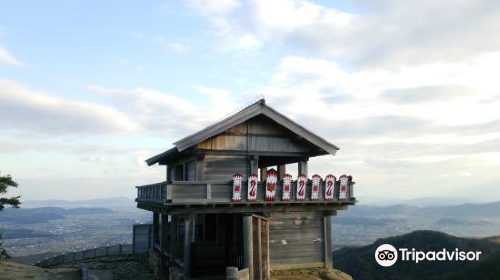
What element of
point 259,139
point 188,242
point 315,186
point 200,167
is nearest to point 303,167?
point 315,186

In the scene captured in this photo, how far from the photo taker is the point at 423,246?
71688mm

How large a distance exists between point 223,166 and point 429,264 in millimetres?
54203

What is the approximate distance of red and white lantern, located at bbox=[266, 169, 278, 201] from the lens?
22.4 meters

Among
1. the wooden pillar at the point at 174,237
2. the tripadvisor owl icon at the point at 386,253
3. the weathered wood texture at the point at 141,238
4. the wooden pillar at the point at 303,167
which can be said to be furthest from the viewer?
the weathered wood texture at the point at 141,238

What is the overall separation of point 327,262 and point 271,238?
12.8 feet

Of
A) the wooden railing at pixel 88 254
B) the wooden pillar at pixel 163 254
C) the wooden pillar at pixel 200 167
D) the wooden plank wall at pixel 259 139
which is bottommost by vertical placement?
the wooden railing at pixel 88 254

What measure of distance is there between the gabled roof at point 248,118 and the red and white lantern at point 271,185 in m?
3.45

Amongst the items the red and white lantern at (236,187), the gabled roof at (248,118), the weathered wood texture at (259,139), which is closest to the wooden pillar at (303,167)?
the weathered wood texture at (259,139)

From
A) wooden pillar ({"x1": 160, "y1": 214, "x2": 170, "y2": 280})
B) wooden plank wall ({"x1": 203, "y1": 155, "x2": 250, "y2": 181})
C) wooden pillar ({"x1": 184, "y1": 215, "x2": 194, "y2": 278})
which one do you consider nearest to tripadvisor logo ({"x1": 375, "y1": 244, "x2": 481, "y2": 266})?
wooden pillar ({"x1": 160, "y1": 214, "x2": 170, "y2": 280})

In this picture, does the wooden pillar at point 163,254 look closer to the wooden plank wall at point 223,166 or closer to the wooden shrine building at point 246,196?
the wooden shrine building at point 246,196

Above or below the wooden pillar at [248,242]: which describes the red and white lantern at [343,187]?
above

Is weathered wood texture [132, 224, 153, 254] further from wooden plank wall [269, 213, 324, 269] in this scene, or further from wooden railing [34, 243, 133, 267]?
wooden plank wall [269, 213, 324, 269]

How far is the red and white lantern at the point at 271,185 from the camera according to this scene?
881 inches

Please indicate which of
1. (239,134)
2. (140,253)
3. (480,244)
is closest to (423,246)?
(480,244)
